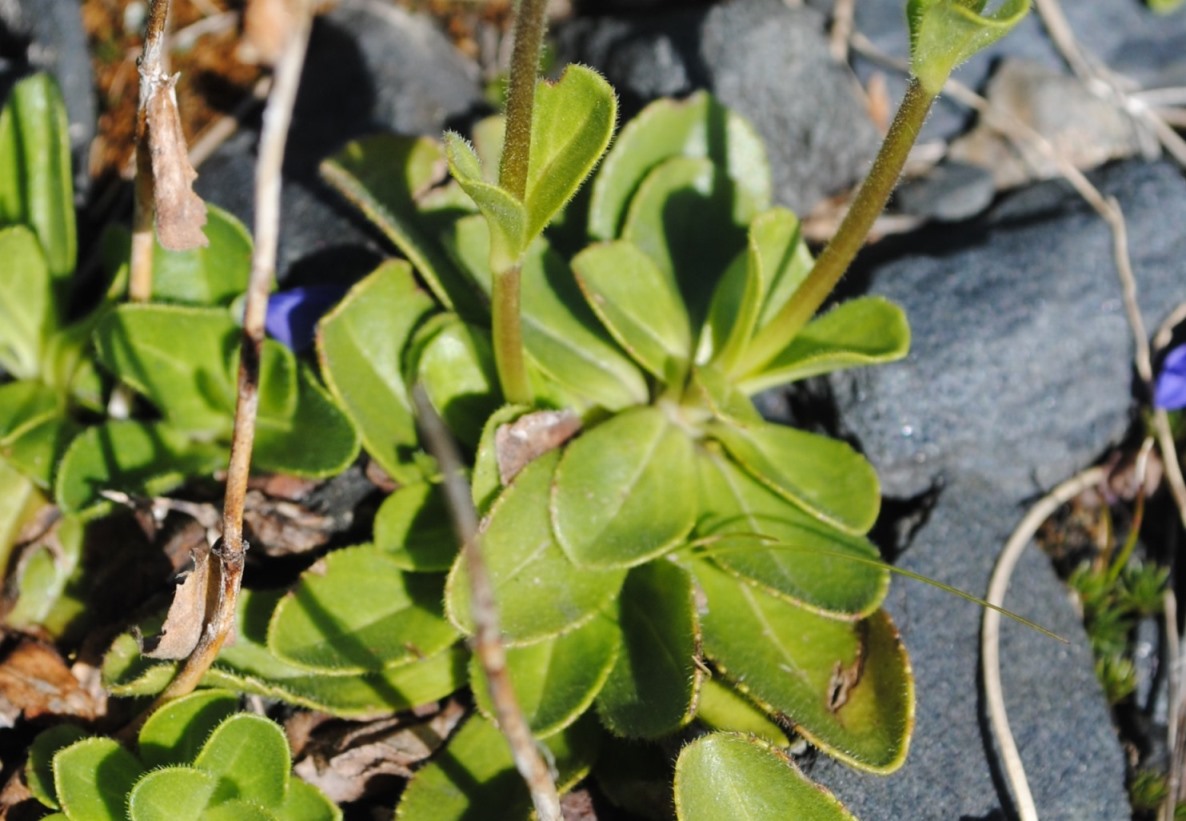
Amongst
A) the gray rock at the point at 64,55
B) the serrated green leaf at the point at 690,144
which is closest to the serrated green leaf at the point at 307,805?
the serrated green leaf at the point at 690,144

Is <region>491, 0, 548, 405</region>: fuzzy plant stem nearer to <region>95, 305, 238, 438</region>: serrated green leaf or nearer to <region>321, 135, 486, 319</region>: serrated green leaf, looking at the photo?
<region>321, 135, 486, 319</region>: serrated green leaf

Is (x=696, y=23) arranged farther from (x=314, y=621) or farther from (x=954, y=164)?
(x=314, y=621)

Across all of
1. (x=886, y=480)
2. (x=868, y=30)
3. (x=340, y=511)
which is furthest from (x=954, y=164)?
(x=340, y=511)

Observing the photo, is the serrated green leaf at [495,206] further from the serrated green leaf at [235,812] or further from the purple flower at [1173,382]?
the purple flower at [1173,382]

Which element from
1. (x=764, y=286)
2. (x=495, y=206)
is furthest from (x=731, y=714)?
(x=495, y=206)

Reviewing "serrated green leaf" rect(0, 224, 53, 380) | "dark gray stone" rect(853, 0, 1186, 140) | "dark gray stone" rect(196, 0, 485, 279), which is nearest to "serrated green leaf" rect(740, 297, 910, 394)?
"dark gray stone" rect(196, 0, 485, 279)
